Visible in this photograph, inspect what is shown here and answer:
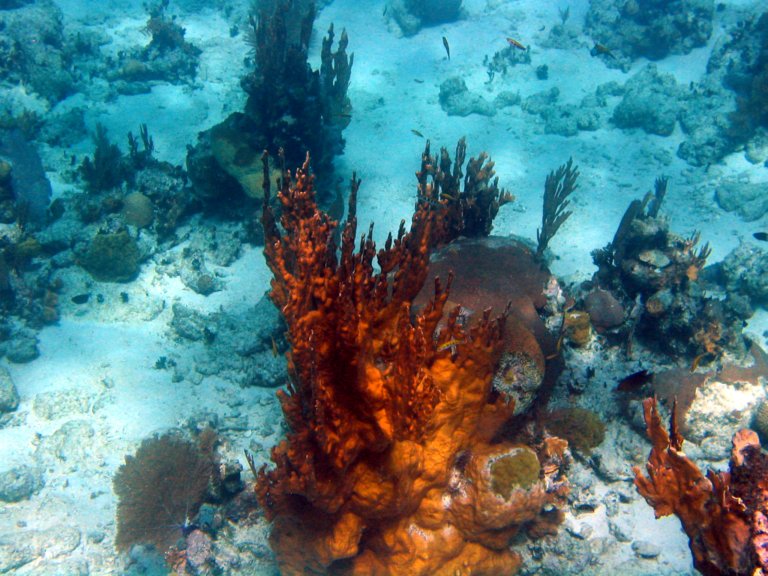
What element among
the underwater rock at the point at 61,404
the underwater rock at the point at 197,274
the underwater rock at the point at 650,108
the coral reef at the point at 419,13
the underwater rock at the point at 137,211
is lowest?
the underwater rock at the point at 61,404

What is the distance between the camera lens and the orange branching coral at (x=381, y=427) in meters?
3.08

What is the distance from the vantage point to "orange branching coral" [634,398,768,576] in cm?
235

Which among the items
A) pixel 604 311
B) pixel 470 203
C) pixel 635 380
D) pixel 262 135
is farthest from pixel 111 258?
pixel 635 380

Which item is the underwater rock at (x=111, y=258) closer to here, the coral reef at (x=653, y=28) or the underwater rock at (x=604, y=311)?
the underwater rock at (x=604, y=311)

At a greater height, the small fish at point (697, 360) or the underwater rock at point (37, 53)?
the underwater rock at point (37, 53)

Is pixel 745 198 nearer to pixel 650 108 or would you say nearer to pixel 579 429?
pixel 650 108

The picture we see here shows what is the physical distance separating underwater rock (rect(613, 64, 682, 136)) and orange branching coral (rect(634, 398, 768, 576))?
38.0 feet

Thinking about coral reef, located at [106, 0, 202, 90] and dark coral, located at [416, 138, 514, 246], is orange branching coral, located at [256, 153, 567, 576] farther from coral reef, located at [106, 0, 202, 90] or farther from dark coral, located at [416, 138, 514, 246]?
coral reef, located at [106, 0, 202, 90]

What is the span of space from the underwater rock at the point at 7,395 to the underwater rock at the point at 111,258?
82.3 inches

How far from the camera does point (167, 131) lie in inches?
424

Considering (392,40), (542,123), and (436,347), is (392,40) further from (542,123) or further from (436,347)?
(436,347)

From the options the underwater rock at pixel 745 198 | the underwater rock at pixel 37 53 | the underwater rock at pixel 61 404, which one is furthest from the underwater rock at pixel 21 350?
the underwater rock at pixel 745 198

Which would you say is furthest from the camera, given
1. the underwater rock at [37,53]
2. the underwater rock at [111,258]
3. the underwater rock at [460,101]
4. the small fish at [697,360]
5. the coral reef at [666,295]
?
the underwater rock at [460,101]

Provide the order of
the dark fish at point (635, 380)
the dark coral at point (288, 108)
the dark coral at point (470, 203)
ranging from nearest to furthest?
the dark fish at point (635, 380), the dark coral at point (470, 203), the dark coral at point (288, 108)
